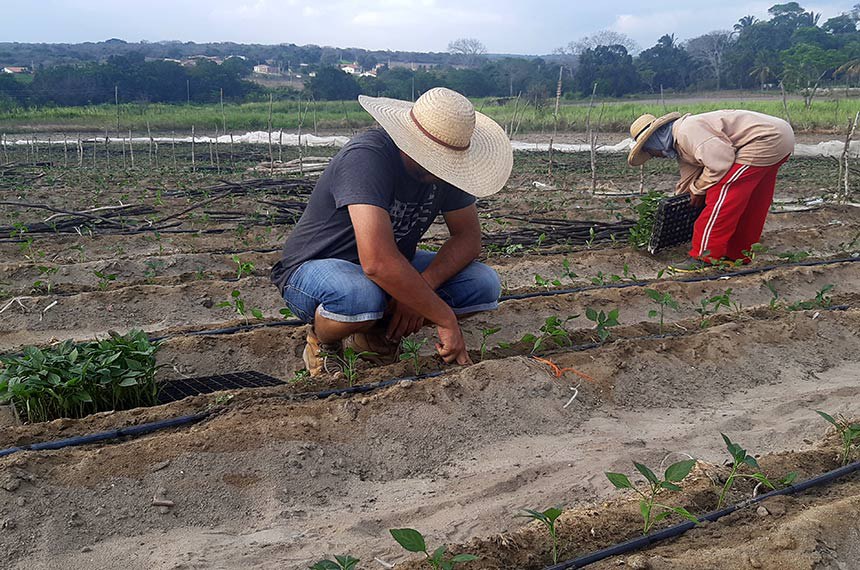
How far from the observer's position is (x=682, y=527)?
→ 206 cm

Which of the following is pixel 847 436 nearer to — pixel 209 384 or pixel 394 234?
pixel 394 234


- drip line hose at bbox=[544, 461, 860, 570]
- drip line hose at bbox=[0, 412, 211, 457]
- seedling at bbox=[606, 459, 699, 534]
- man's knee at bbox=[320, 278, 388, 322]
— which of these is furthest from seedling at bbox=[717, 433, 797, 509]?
Result: drip line hose at bbox=[0, 412, 211, 457]

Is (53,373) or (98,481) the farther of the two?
(53,373)

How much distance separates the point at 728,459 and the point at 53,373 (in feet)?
8.26

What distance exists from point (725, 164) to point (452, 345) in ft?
10.4

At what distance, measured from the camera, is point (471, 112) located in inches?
112

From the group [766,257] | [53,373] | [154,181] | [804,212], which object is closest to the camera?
[53,373]

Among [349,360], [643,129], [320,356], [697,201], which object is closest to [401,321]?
[349,360]

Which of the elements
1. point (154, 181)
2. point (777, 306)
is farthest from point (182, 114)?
point (777, 306)

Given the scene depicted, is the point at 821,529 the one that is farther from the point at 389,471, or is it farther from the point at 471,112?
the point at 471,112

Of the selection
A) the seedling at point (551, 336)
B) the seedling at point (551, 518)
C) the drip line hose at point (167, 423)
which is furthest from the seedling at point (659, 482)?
the seedling at point (551, 336)

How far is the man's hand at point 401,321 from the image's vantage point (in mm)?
3029

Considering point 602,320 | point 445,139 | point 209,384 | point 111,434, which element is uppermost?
point 445,139

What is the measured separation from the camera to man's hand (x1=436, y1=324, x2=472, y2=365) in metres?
2.89
